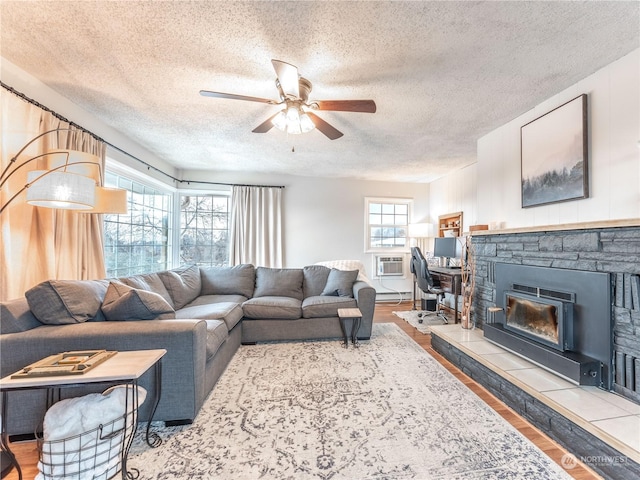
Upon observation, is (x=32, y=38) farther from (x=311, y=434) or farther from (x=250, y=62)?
(x=311, y=434)

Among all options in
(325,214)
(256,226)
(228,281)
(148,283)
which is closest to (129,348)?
Result: (148,283)

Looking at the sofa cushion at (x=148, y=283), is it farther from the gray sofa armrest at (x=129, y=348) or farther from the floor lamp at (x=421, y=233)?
the floor lamp at (x=421, y=233)

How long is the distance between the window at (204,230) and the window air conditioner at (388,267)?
9.71ft

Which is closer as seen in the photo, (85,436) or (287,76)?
(85,436)

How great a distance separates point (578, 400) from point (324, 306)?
2185 mm

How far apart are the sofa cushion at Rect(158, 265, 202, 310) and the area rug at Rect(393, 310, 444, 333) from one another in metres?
3.00

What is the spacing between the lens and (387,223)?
550 cm

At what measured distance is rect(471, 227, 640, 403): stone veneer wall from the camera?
62.9 inches

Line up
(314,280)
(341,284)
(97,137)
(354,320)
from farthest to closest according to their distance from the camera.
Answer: (314,280)
(341,284)
(354,320)
(97,137)

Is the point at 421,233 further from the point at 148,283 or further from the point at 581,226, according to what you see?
the point at 148,283

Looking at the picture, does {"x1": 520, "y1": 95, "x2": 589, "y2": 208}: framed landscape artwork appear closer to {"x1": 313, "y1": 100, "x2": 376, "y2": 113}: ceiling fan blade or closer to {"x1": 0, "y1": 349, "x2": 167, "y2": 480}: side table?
{"x1": 313, "y1": 100, "x2": 376, "y2": 113}: ceiling fan blade

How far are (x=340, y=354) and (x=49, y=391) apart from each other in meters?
2.20

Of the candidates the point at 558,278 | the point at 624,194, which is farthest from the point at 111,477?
the point at 624,194

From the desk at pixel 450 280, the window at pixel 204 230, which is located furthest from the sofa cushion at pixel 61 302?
the desk at pixel 450 280
